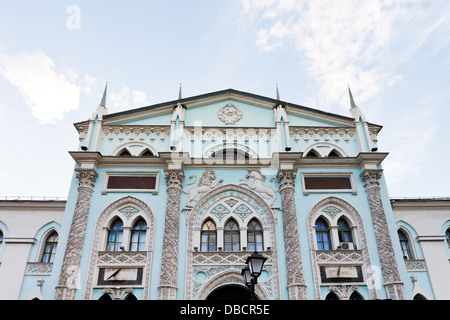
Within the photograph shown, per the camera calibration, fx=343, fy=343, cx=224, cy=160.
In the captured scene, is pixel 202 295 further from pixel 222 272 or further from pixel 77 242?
pixel 77 242

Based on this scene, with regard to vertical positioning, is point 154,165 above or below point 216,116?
below

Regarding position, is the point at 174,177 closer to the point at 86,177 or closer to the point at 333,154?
the point at 86,177

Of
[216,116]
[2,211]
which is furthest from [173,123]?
[2,211]

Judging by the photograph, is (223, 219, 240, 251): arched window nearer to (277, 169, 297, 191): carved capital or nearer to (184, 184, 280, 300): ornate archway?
(184, 184, 280, 300): ornate archway

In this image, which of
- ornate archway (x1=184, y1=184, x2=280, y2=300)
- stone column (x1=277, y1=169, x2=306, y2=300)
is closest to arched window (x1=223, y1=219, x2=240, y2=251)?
ornate archway (x1=184, y1=184, x2=280, y2=300)

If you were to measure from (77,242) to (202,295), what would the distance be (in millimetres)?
6399

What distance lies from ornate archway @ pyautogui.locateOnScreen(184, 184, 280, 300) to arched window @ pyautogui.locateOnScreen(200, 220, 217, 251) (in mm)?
313

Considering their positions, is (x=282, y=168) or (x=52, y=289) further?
(x=282, y=168)

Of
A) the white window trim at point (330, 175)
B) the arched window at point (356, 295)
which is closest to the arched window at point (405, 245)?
→ the white window trim at point (330, 175)

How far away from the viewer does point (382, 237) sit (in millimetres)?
16438

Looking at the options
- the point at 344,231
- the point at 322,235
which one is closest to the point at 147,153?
the point at 322,235

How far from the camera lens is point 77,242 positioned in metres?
16.2

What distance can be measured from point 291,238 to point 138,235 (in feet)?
24.7
